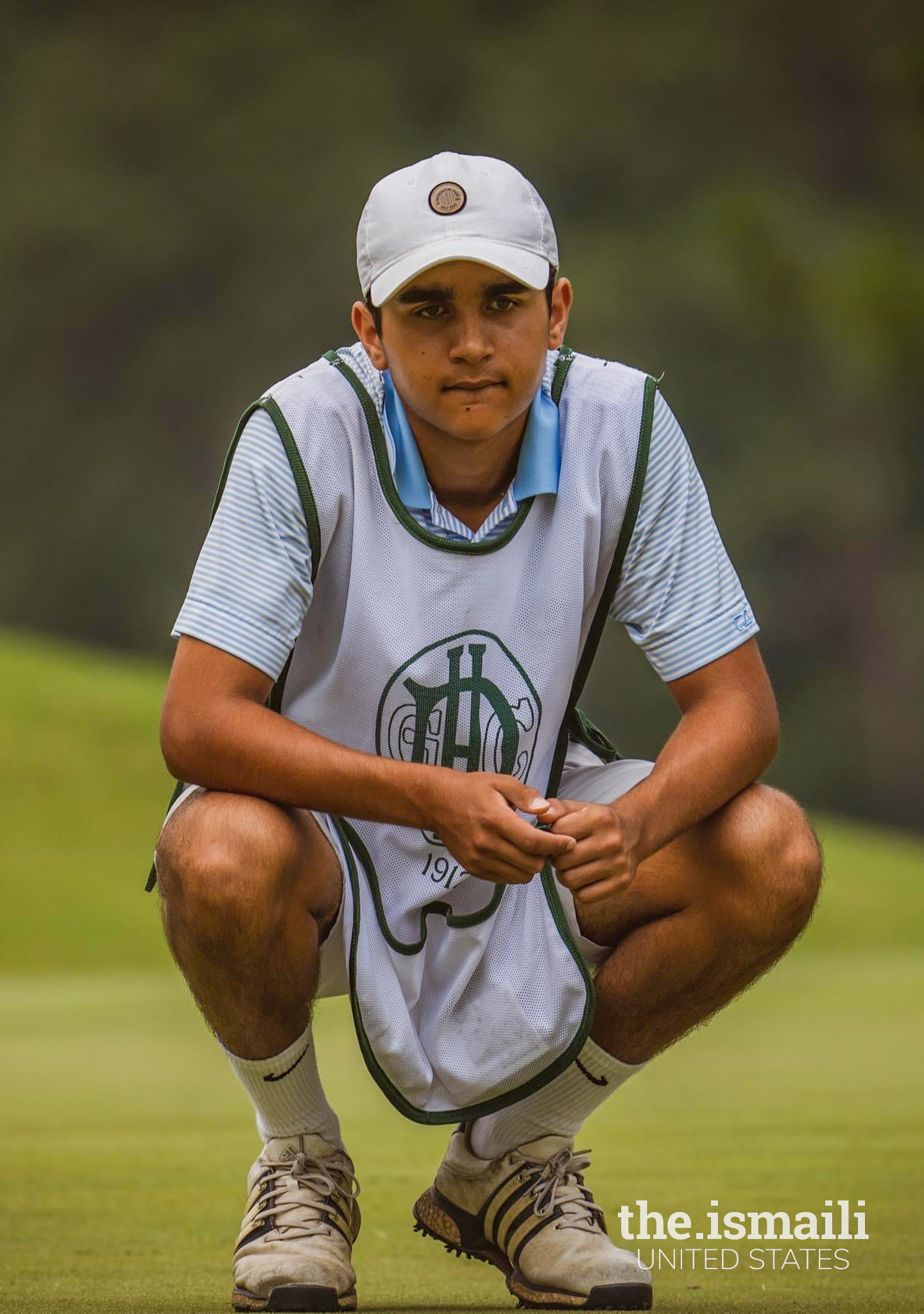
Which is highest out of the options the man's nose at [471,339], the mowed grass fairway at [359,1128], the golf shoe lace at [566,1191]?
the man's nose at [471,339]

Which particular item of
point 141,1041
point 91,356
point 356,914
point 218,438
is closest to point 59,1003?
point 141,1041

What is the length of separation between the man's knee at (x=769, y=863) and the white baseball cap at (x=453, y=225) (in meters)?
0.52

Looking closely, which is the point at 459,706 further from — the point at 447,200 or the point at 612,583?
the point at 447,200

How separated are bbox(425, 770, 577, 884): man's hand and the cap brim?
0.44 meters

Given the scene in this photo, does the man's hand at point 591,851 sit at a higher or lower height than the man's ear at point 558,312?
lower

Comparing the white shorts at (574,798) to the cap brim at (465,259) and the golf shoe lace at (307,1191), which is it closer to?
the golf shoe lace at (307,1191)

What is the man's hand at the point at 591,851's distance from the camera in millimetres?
1557

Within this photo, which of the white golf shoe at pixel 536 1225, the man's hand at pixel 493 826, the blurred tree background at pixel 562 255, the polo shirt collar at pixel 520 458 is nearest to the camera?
the man's hand at pixel 493 826

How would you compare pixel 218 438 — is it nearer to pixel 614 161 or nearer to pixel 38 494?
pixel 38 494

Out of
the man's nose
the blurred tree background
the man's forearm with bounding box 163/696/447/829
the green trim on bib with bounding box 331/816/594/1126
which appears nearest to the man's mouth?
the man's nose

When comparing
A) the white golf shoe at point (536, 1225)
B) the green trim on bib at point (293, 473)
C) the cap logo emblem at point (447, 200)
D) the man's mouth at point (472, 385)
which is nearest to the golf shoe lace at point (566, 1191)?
the white golf shoe at point (536, 1225)

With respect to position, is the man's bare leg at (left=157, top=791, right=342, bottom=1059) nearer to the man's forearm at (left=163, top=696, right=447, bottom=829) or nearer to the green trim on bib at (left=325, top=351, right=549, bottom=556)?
the man's forearm at (left=163, top=696, right=447, bottom=829)

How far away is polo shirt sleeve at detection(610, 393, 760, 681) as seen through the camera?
1.78m

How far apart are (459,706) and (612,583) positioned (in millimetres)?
198
